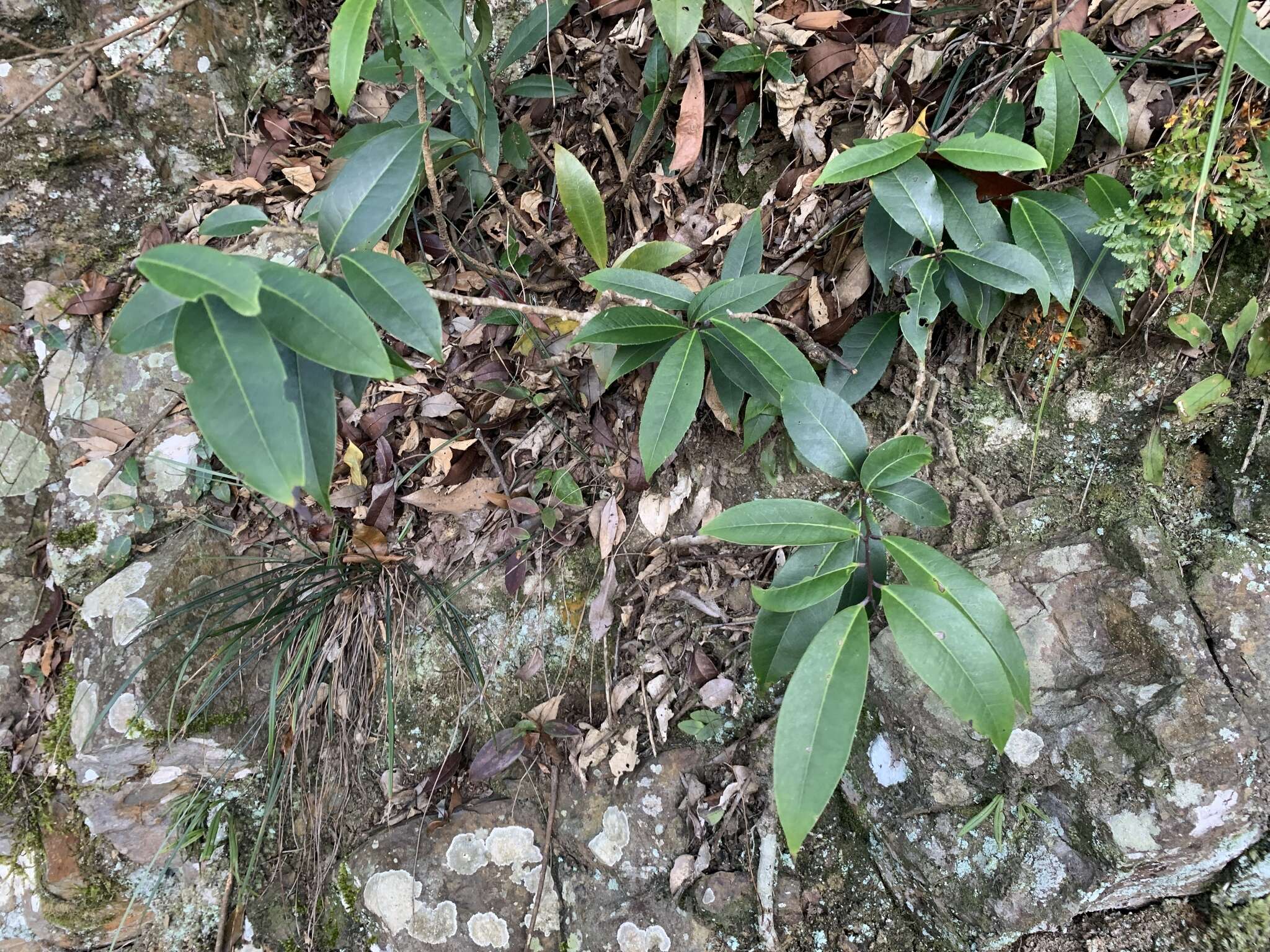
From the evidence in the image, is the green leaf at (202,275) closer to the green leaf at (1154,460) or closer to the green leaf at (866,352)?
the green leaf at (866,352)

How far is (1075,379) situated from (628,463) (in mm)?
1080

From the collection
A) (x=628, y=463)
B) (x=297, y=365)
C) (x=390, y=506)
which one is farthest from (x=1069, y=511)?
(x=390, y=506)

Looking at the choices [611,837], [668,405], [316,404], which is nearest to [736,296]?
[668,405]

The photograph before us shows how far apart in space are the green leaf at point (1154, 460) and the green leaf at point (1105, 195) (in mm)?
454

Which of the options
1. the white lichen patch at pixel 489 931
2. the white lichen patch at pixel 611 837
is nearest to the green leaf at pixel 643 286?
the white lichen patch at pixel 611 837

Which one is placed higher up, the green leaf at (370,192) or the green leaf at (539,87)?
the green leaf at (370,192)

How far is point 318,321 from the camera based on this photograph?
3.06 feet

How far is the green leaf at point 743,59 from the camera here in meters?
1.70

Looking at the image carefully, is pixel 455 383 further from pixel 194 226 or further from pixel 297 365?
pixel 194 226

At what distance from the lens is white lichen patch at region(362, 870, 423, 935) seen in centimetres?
189

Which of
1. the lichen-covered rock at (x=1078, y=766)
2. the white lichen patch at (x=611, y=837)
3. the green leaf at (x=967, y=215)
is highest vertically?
the green leaf at (x=967, y=215)

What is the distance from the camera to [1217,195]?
3.95 ft

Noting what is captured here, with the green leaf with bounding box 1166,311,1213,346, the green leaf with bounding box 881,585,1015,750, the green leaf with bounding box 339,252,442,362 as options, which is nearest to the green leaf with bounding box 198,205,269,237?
the green leaf with bounding box 339,252,442,362

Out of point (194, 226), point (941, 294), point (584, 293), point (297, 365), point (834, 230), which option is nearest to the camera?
point (297, 365)
